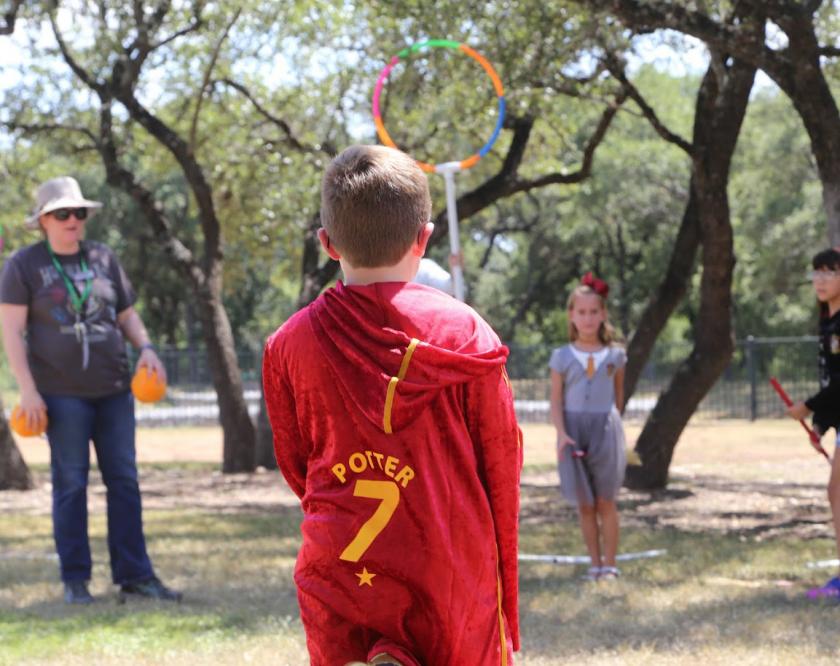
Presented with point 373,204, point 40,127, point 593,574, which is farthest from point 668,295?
point 373,204

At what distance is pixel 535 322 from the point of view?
52.1 m

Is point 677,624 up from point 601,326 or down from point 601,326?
down

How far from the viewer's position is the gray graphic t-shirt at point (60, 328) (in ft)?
19.9

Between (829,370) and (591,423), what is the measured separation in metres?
1.38

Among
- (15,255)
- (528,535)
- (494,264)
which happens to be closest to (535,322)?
(494,264)

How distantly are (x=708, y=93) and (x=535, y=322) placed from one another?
41134mm

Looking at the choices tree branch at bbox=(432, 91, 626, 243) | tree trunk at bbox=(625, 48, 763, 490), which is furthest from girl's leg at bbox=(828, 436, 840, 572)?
tree branch at bbox=(432, 91, 626, 243)

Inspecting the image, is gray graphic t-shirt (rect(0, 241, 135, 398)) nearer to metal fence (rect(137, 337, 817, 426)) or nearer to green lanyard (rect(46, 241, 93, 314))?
green lanyard (rect(46, 241, 93, 314))

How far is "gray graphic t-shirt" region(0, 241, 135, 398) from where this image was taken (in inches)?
239

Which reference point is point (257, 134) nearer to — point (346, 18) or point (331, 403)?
point (346, 18)

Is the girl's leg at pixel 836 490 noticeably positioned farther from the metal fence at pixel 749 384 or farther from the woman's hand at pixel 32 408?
the metal fence at pixel 749 384

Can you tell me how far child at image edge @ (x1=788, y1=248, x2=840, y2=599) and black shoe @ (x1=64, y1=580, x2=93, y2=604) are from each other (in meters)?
3.56

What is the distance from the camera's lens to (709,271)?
1078cm

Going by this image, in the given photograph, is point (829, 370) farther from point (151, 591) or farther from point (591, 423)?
point (151, 591)
